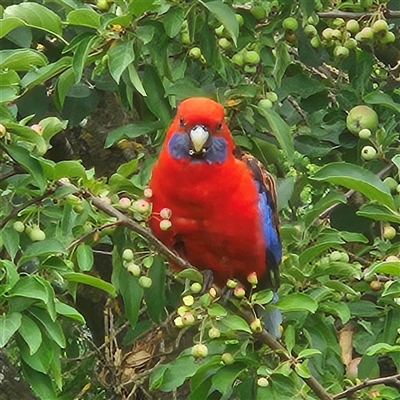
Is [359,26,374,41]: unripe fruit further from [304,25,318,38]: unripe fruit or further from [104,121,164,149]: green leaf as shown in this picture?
[104,121,164,149]: green leaf

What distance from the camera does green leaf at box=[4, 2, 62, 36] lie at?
1.89 meters

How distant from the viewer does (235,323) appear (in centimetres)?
178

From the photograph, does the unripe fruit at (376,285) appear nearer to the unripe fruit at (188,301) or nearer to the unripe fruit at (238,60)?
the unripe fruit at (188,301)

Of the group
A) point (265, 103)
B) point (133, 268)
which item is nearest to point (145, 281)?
point (133, 268)

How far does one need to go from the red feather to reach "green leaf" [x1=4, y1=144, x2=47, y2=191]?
56 cm

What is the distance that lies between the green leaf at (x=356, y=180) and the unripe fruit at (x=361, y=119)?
0.55 meters

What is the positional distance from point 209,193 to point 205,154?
0.10 m

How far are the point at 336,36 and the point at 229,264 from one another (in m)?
0.65

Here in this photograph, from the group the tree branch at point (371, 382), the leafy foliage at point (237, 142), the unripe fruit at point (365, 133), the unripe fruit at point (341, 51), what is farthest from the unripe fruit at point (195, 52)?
the tree branch at point (371, 382)

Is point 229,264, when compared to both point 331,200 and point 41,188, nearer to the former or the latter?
point 331,200

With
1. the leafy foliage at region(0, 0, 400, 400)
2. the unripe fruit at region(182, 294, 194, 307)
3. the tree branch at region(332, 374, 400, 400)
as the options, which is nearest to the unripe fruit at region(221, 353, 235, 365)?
the leafy foliage at region(0, 0, 400, 400)

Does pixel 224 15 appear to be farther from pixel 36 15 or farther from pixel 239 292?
pixel 239 292

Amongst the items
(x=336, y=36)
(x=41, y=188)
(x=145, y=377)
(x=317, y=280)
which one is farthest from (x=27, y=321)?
(x=145, y=377)

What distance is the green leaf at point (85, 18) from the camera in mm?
1877
